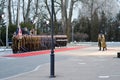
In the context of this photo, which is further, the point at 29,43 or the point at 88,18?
the point at 88,18

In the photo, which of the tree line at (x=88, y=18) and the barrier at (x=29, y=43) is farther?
the tree line at (x=88, y=18)

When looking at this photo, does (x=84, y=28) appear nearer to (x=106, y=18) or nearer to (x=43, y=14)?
(x=106, y=18)

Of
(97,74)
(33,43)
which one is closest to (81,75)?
(97,74)

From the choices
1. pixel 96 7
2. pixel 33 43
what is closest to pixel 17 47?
pixel 33 43

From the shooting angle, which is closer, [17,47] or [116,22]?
[17,47]

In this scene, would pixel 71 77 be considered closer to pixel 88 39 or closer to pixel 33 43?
pixel 33 43

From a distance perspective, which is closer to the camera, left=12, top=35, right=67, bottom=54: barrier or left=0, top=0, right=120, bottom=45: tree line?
left=12, top=35, right=67, bottom=54: barrier

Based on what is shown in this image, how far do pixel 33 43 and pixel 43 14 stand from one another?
41.8 meters

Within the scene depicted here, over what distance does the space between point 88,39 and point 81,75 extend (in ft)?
223

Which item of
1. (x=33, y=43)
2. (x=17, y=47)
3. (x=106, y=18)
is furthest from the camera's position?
(x=106, y=18)

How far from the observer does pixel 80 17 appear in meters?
91.1

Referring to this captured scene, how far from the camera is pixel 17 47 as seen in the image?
34.1m

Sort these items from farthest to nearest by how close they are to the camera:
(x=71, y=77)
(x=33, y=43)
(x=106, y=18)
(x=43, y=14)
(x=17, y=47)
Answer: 1. (x=106, y=18)
2. (x=43, y=14)
3. (x=33, y=43)
4. (x=17, y=47)
5. (x=71, y=77)

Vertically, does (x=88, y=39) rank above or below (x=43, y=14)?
below
